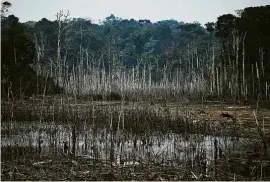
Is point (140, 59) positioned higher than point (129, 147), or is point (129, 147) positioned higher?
point (140, 59)

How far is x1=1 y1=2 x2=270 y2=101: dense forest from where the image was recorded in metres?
19.9

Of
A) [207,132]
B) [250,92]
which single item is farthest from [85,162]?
[250,92]

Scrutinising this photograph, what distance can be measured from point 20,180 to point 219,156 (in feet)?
11.5

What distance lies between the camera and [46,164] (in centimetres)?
564

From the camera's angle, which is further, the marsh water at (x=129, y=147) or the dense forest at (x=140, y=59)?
the dense forest at (x=140, y=59)

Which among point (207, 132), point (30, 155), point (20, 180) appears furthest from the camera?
point (207, 132)

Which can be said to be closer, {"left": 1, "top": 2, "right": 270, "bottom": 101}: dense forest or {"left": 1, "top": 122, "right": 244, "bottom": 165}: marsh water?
{"left": 1, "top": 122, "right": 244, "bottom": 165}: marsh water

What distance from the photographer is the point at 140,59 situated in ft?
195

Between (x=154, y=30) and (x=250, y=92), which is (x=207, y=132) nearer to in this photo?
(x=250, y=92)

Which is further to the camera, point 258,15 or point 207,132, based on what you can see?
point 258,15

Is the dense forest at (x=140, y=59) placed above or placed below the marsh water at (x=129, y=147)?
above

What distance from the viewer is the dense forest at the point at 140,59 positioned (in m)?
19.9

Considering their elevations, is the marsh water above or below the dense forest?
below

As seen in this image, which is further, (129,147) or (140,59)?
(140,59)
